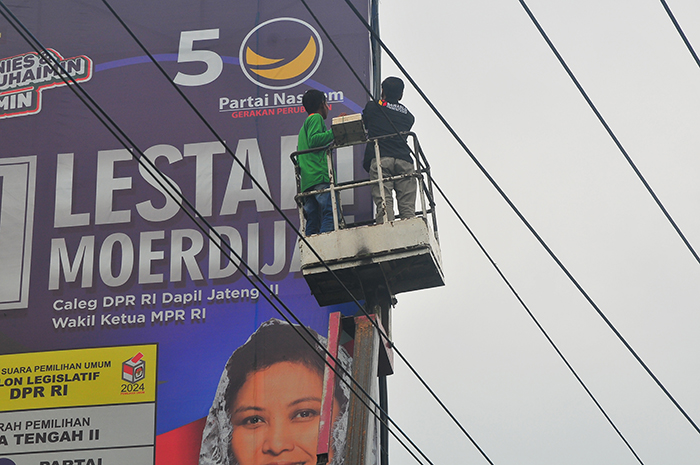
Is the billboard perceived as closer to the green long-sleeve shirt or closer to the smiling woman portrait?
the smiling woman portrait

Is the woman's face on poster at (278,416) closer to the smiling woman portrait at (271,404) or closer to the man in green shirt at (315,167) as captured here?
the smiling woman portrait at (271,404)

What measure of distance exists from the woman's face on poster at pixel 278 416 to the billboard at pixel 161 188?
0.55 metres

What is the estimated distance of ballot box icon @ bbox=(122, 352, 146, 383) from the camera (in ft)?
44.1

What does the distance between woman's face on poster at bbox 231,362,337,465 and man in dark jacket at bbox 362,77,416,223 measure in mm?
3569

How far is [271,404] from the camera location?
1305 cm

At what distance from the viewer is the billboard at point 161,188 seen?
532 inches

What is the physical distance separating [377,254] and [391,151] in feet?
4.38

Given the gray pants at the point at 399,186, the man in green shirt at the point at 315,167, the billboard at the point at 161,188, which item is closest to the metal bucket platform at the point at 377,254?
the gray pants at the point at 399,186

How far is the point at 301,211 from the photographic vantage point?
10891 mm

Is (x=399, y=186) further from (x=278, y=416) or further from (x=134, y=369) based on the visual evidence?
(x=134, y=369)

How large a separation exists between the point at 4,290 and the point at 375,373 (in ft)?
22.9

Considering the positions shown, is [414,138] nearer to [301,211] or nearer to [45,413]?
[301,211]

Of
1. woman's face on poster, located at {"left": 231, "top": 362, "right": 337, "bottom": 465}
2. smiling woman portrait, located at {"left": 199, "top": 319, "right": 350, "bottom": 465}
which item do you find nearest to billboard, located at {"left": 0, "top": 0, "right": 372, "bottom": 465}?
smiling woman portrait, located at {"left": 199, "top": 319, "right": 350, "bottom": 465}

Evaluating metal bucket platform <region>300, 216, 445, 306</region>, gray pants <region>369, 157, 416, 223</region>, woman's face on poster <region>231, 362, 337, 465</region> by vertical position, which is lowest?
woman's face on poster <region>231, 362, 337, 465</region>
